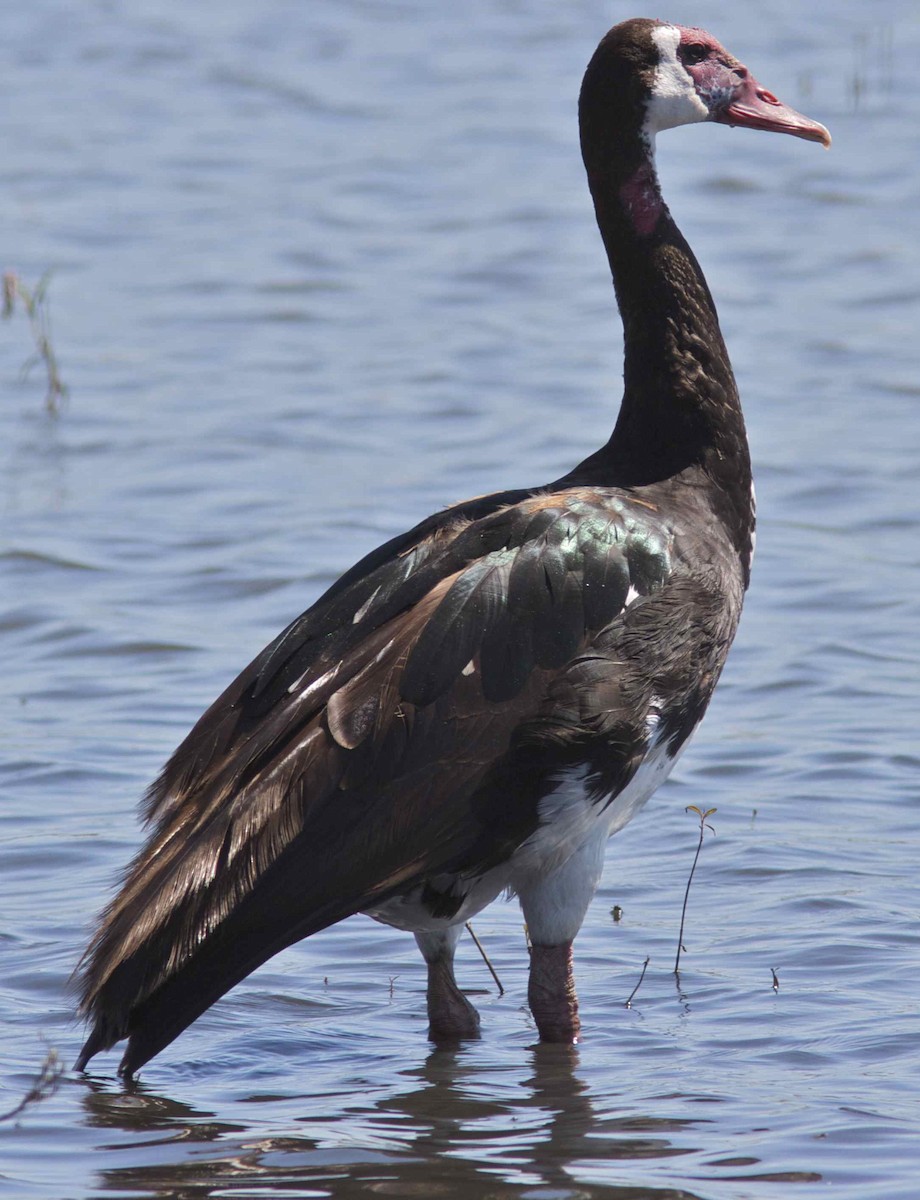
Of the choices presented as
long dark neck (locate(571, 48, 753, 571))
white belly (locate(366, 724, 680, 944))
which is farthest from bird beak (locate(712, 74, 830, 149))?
white belly (locate(366, 724, 680, 944))

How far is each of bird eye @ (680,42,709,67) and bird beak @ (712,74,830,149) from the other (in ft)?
0.57

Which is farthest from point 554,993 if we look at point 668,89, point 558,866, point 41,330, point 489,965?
point 41,330

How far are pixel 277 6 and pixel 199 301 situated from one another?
7.21 metres

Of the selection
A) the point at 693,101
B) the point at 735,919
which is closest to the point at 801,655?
the point at 735,919

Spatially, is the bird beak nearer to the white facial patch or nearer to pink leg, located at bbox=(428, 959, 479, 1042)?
the white facial patch

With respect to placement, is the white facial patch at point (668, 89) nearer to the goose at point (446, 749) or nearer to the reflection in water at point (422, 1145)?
the goose at point (446, 749)

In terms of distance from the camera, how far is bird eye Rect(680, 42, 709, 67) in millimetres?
6473

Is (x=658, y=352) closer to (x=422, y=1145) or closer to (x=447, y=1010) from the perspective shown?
(x=447, y=1010)

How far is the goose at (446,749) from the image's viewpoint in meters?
5.24

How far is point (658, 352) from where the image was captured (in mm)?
6289

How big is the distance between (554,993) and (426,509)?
4.70 metres

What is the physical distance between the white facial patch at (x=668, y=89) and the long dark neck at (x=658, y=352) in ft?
0.32

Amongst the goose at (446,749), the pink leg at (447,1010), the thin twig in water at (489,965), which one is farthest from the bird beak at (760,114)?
the pink leg at (447,1010)

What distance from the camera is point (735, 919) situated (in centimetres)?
671
